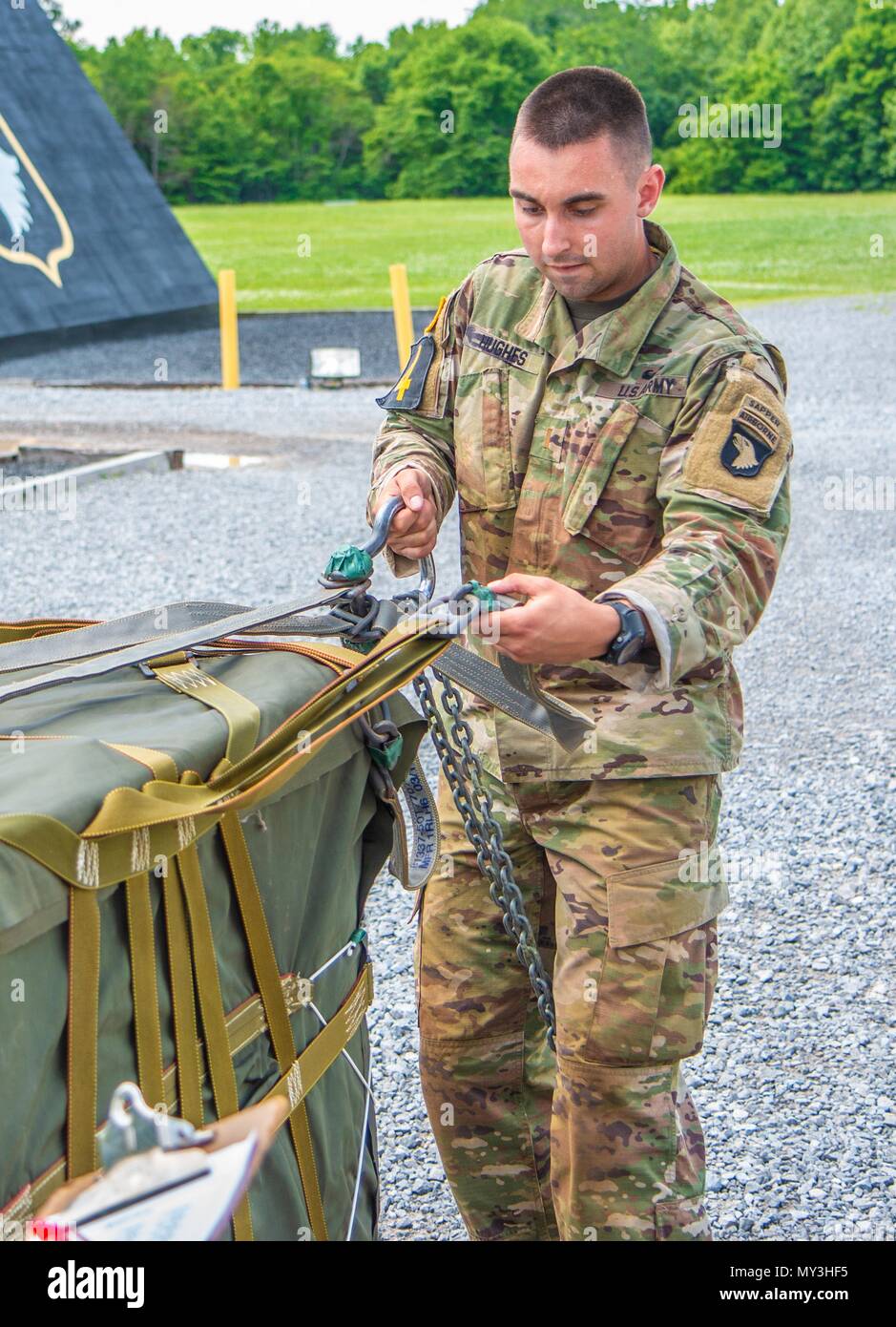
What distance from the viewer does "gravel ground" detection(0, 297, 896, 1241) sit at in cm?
328

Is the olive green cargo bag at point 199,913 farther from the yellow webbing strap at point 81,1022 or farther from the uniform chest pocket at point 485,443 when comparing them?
the uniform chest pocket at point 485,443

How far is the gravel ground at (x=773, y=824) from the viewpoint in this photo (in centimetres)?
328

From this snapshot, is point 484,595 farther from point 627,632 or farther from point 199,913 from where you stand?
point 199,913

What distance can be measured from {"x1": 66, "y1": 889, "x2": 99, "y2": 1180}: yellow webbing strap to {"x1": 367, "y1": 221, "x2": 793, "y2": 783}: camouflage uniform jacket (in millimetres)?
918

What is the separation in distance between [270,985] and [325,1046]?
9.2 inches

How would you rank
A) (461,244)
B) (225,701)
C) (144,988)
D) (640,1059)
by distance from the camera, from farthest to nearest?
1. (461,244)
2. (640,1059)
3. (225,701)
4. (144,988)

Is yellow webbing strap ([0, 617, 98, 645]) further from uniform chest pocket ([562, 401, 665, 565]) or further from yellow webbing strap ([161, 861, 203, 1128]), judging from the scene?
uniform chest pocket ([562, 401, 665, 565])

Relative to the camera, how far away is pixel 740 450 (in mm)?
2305

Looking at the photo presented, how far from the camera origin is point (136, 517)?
32.6ft

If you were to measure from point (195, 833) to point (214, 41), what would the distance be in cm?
7590

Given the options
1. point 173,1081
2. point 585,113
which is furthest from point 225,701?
point 585,113

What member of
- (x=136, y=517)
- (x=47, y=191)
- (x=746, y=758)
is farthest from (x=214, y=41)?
(x=746, y=758)

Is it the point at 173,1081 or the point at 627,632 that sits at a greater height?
the point at 627,632
